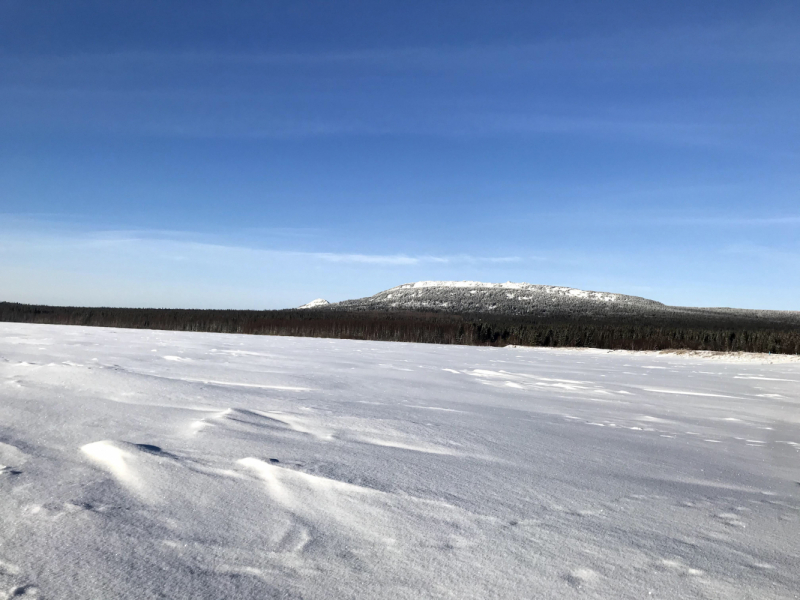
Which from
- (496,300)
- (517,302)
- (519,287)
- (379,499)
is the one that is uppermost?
(519,287)

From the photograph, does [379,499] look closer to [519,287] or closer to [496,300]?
[496,300]

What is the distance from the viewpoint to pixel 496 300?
57.3 meters

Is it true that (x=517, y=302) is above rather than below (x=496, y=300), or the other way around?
below

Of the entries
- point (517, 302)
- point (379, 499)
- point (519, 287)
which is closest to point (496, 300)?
point (517, 302)

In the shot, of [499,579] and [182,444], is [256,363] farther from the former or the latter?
[499,579]

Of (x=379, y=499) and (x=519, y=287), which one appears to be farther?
(x=519, y=287)

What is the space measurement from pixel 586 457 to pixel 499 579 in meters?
1.66

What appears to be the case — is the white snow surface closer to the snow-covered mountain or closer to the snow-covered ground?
the snow-covered mountain

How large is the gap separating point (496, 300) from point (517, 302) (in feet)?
7.25

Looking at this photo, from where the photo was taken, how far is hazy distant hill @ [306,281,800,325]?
51344mm

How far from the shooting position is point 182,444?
300 cm

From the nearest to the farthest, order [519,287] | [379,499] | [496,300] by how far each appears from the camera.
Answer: [379,499]
[496,300]
[519,287]

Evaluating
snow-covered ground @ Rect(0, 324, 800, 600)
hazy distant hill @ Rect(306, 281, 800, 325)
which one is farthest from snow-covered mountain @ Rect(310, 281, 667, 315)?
snow-covered ground @ Rect(0, 324, 800, 600)

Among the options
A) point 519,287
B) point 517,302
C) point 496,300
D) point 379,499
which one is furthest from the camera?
point 519,287
